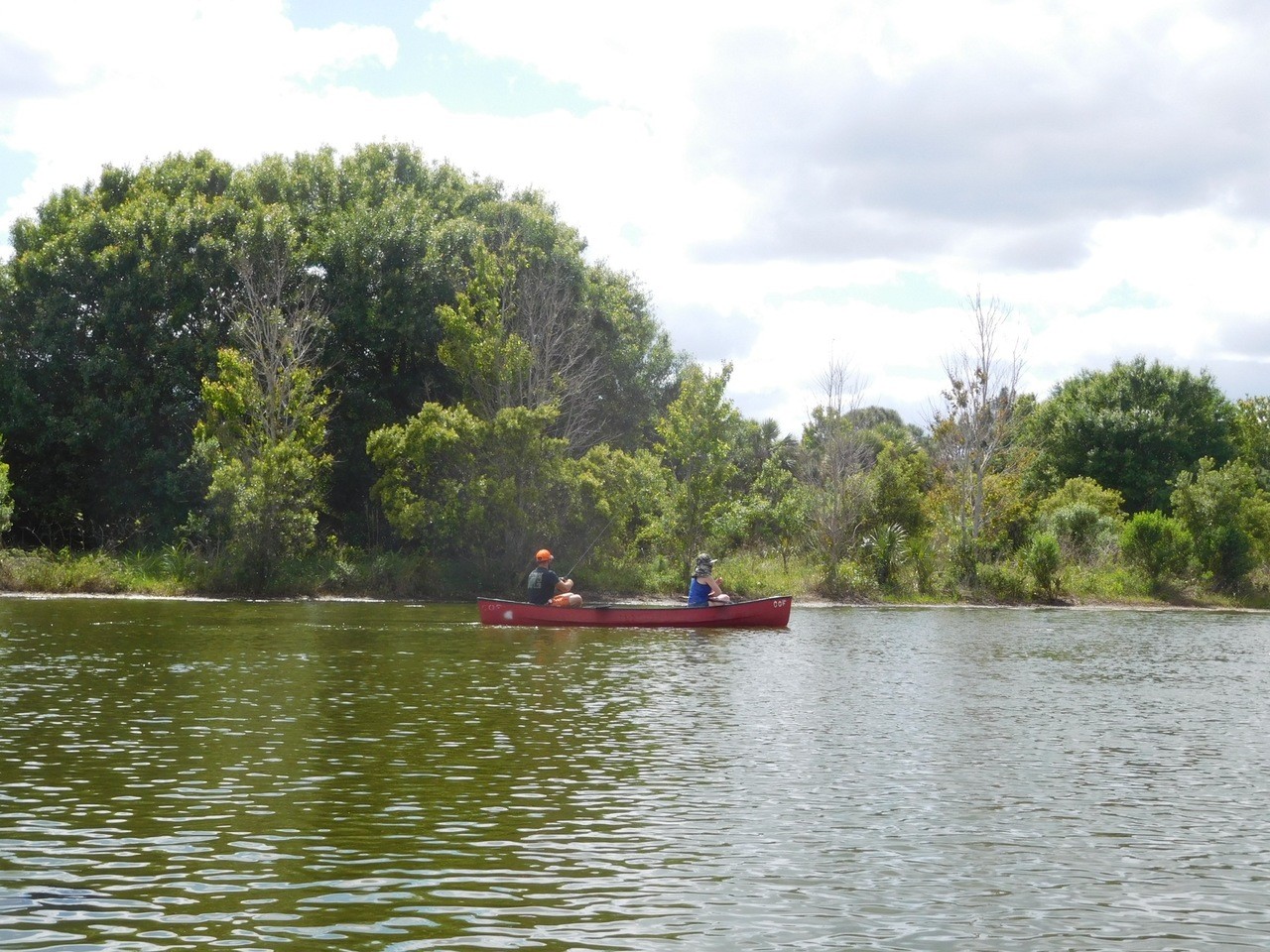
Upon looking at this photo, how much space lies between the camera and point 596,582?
4928cm

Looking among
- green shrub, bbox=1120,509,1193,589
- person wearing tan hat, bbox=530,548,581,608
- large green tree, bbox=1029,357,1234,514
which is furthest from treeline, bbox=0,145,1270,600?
large green tree, bbox=1029,357,1234,514

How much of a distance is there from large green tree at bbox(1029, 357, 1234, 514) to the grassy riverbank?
18.9m

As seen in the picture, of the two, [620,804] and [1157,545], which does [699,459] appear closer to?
[1157,545]

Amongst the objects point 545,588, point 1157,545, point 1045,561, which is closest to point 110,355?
point 545,588

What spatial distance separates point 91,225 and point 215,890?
44107 millimetres

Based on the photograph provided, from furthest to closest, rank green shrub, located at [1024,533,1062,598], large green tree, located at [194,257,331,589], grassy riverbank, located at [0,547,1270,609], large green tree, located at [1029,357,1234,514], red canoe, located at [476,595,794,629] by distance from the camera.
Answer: large green tree, located at [1029,357,1234,514]
green shrub, located at [1024,533,1062,598]
large green tree, located at [194,257,331,589]
grassy riverbank, located at [0,547,1270,609]
red canoe, located at [476,595,794,629]

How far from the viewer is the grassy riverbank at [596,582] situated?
43.7 metres

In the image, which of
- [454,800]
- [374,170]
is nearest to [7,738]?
[454,800]

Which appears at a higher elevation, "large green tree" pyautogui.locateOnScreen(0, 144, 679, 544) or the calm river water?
"large green tree" pyautogui.locateOnScreen(0, 144, 679, 544)

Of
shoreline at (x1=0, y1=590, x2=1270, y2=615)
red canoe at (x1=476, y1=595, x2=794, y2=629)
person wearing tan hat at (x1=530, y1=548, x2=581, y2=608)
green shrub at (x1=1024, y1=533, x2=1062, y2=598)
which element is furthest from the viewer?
green shrub at (x1=1024, y1=533, x2=1062, y2=598)

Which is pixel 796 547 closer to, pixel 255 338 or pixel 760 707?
pixel 255 338

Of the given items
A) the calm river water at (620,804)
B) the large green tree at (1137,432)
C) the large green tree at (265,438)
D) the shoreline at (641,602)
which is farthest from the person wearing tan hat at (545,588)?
the large green tree at (1137,432)

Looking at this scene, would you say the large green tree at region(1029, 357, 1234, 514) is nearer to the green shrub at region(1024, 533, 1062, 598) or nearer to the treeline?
the treeline

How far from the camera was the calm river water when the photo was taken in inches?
357
